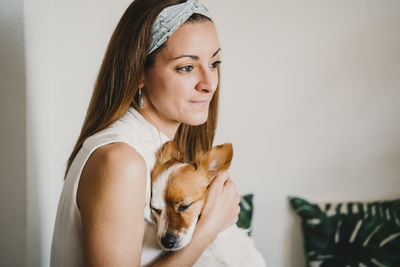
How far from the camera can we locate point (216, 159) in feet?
3.56

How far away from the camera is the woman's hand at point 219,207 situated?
3.37 feet

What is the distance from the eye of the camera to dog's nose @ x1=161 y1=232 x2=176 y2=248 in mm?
941

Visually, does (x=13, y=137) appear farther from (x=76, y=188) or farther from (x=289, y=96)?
(x=289, y=96)

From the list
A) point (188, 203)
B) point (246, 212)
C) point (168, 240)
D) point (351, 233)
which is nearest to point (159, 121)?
point (188, 203)

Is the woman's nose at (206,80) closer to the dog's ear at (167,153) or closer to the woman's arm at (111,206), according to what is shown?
the dog's ear at (167,153)

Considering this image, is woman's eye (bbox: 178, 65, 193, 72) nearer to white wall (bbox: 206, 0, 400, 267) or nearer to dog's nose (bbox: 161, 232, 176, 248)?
dog's nose (bbox: 161, 232, 176, 248)

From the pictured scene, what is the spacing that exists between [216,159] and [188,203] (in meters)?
0.17

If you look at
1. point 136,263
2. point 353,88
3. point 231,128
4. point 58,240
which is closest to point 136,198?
point 136,263

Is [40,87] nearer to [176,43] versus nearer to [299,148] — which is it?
[176,43]

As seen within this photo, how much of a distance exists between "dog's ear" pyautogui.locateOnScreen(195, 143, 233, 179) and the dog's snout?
10.0 inches

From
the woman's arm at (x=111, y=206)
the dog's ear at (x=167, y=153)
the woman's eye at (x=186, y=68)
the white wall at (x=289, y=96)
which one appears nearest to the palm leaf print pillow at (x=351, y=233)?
the white wall at (x=289, y=96)

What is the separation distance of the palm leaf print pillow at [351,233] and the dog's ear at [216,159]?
4.02 feet

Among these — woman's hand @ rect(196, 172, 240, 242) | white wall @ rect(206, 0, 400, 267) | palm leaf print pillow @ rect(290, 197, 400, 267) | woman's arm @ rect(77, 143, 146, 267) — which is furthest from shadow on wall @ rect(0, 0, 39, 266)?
palm leaf print pillow @ rect(290, 197, 400, 267)

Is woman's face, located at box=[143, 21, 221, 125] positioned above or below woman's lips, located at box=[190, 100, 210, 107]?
above
